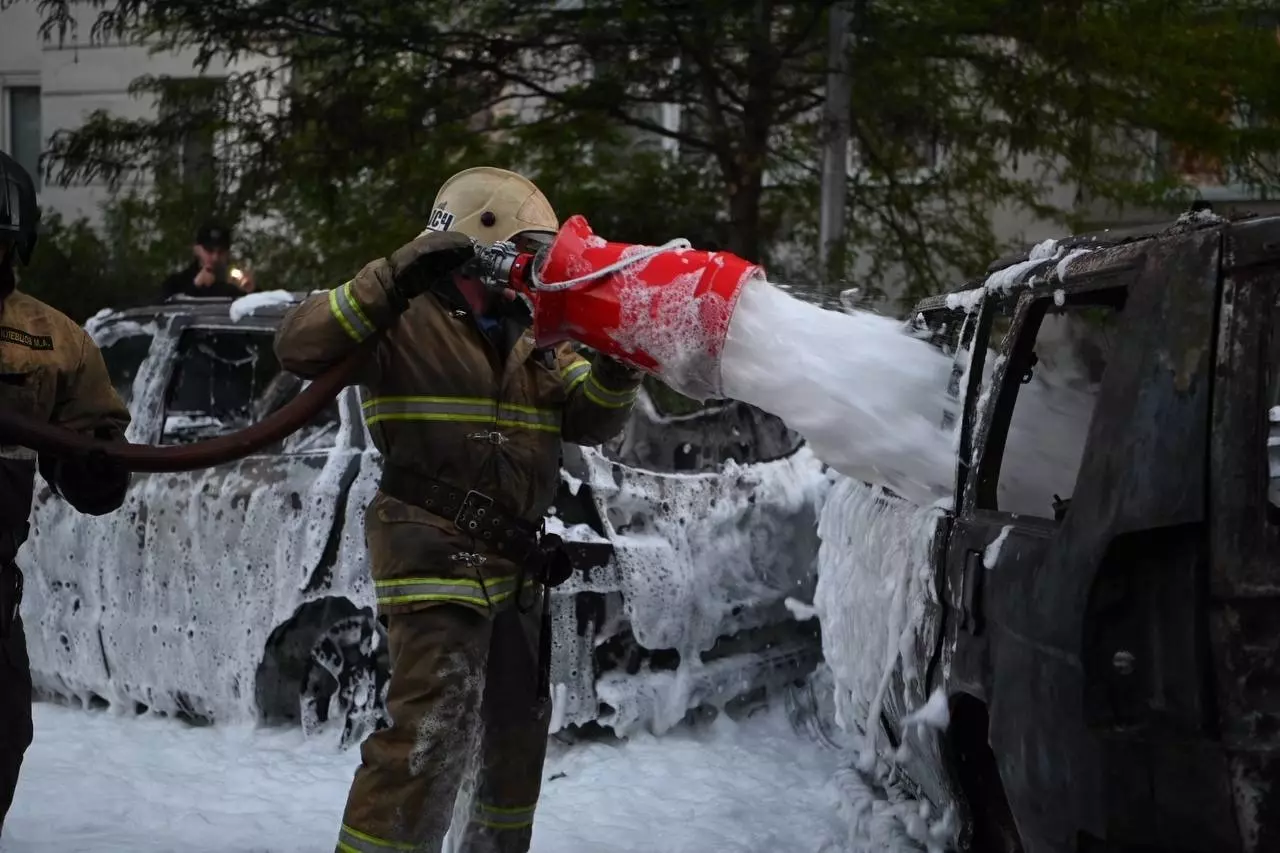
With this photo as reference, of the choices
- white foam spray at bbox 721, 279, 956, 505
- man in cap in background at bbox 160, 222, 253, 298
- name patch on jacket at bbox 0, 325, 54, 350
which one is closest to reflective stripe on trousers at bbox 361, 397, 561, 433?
white foam spray at bbox 721, 279, 956, 505

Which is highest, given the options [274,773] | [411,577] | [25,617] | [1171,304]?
[1171,304]

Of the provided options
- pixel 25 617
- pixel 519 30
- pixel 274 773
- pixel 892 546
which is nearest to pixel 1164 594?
pixel 892 546

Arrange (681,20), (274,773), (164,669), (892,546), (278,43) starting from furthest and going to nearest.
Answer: (278,43), (681,20), (164,669), (274,773), (892,546)

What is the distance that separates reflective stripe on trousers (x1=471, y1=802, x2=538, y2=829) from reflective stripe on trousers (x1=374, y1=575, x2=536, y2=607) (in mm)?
522

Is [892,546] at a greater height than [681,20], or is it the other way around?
[681,20]

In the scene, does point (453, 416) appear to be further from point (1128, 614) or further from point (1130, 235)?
point (1128, 614)

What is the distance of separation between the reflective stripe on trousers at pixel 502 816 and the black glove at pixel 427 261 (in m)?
1.25

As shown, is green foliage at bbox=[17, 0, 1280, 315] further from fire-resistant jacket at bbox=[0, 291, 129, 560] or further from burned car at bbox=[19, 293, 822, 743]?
fire-resistant jacket at bbox=[0, 291, 129, 560]

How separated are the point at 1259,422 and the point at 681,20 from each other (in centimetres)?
592

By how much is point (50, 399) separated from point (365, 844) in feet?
4.11

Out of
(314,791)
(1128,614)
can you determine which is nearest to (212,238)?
(314,791)

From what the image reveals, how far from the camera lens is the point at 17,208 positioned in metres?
3.62

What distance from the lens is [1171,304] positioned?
2.58 metres

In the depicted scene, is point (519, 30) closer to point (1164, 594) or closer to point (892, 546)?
point (892, 546)
